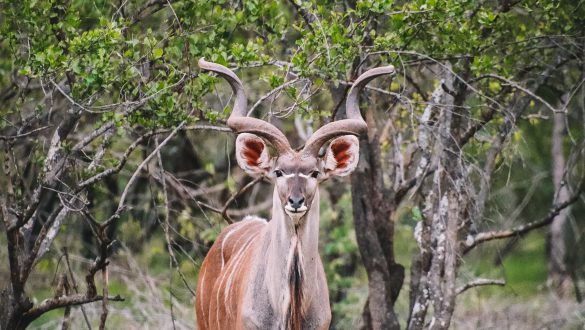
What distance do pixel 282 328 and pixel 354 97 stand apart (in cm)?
127

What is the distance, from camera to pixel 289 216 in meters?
5.75

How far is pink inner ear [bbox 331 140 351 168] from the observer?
5.95 m

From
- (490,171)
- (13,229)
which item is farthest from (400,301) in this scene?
(13,229)

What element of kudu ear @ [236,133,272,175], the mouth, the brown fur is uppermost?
kudu ear @ [236,133,272,175]

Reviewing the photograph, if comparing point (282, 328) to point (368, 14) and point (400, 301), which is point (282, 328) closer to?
point (368, 14)

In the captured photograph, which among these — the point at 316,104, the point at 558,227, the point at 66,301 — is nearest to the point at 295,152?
the point at 66,301

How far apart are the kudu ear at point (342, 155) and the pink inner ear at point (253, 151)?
350mm

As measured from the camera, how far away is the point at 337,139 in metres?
5.93

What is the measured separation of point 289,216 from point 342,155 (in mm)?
473

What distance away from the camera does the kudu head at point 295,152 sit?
566cm

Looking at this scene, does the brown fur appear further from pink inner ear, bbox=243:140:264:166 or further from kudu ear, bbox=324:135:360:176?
kudu ear, bbox=324:135:360:176

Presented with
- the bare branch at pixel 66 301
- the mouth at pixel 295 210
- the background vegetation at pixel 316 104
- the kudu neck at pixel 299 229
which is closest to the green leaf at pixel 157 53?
the background vegetation at pixel 316 104

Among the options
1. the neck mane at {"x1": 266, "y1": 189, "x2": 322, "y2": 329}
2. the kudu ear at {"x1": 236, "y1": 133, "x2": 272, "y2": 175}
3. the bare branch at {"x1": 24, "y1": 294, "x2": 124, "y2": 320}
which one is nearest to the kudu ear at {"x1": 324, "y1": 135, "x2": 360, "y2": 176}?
the neck mane at {"x1": 266, "y1": 189, "x2": 322, "y2": 329}

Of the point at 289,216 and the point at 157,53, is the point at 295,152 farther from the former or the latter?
the point at 157,53
